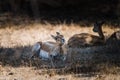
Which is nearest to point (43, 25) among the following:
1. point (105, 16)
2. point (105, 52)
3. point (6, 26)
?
point (6, 26)

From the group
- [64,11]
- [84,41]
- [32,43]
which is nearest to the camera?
[84,41]

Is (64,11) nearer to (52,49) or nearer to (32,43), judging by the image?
(32,43)

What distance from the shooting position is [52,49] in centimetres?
1143

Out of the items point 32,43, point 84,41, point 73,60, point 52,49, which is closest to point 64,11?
point 32,43

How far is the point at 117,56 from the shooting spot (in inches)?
444

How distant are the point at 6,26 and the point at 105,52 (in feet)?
19.3

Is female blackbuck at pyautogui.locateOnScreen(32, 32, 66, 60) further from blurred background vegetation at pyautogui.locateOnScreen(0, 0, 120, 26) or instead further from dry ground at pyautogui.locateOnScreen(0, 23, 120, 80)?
blurred background vegetation at pyautogui.locateOnScreen(0, 0, 120, 26)

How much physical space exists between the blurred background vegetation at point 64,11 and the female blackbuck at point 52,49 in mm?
5223

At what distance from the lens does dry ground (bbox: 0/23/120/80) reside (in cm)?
965

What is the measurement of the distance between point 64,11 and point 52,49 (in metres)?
7.54

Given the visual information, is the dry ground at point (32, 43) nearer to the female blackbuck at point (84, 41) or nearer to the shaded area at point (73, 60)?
the shaded area at point (73, 60)

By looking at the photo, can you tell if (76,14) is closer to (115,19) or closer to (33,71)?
(115,19)

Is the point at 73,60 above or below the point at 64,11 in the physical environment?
below

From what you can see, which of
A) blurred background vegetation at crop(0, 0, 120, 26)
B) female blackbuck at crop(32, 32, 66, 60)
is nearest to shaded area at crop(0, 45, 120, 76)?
female blackbuck at crop(32, 32, 66, 60)
